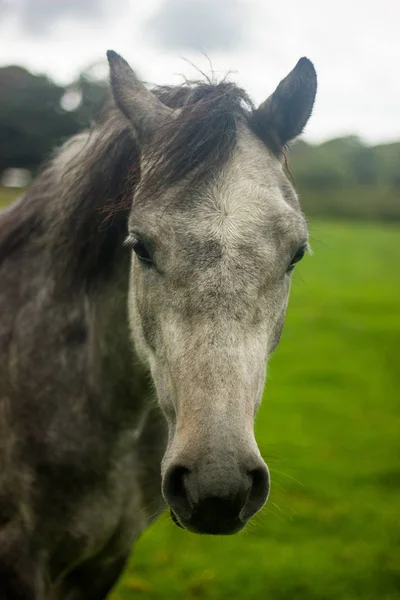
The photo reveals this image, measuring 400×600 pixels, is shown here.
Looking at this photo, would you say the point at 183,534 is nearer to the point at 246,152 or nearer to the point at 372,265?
the point at 246,152

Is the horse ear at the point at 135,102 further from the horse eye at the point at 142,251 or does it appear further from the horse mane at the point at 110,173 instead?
the horse eye at the point at 142,251

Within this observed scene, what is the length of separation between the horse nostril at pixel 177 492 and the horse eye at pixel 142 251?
78cm

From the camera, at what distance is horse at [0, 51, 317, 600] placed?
1.92 metres

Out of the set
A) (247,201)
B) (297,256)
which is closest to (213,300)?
(247,201)

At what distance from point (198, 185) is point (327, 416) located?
6695mm

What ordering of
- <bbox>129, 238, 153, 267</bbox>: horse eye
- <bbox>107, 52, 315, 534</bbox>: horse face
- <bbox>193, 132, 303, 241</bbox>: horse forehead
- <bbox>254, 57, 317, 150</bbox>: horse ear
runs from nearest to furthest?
<bbox>107, 52, 315, 534</bbox>: horse face
<bbox>193, 132, 303, 241</bbox>: horse forehead
<bbox>129, 238, 153, 267</bbox>: horse eye
<bbox>254, 57, 317, 150</bbox>: horse ear

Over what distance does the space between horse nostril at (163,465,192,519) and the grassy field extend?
24.4 inches

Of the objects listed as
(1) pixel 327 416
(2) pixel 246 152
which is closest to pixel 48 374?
(2) pixel 246 152

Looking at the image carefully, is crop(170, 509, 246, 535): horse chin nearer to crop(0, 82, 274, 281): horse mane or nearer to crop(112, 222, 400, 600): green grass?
crop(112, 222, 400, 600): green grass

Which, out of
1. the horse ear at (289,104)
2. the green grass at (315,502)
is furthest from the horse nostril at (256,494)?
the horse ear at (289,104)

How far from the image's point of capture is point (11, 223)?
120 inches

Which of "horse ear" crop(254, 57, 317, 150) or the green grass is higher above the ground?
"horse ear" crop(254, 57, 317, 150)

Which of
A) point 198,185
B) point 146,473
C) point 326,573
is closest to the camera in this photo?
point 198,185

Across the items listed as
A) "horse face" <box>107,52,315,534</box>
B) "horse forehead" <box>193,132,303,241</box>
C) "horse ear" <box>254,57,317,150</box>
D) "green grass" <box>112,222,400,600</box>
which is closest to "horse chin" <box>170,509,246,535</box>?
"horse face" <box>107,52,315,534</box>
